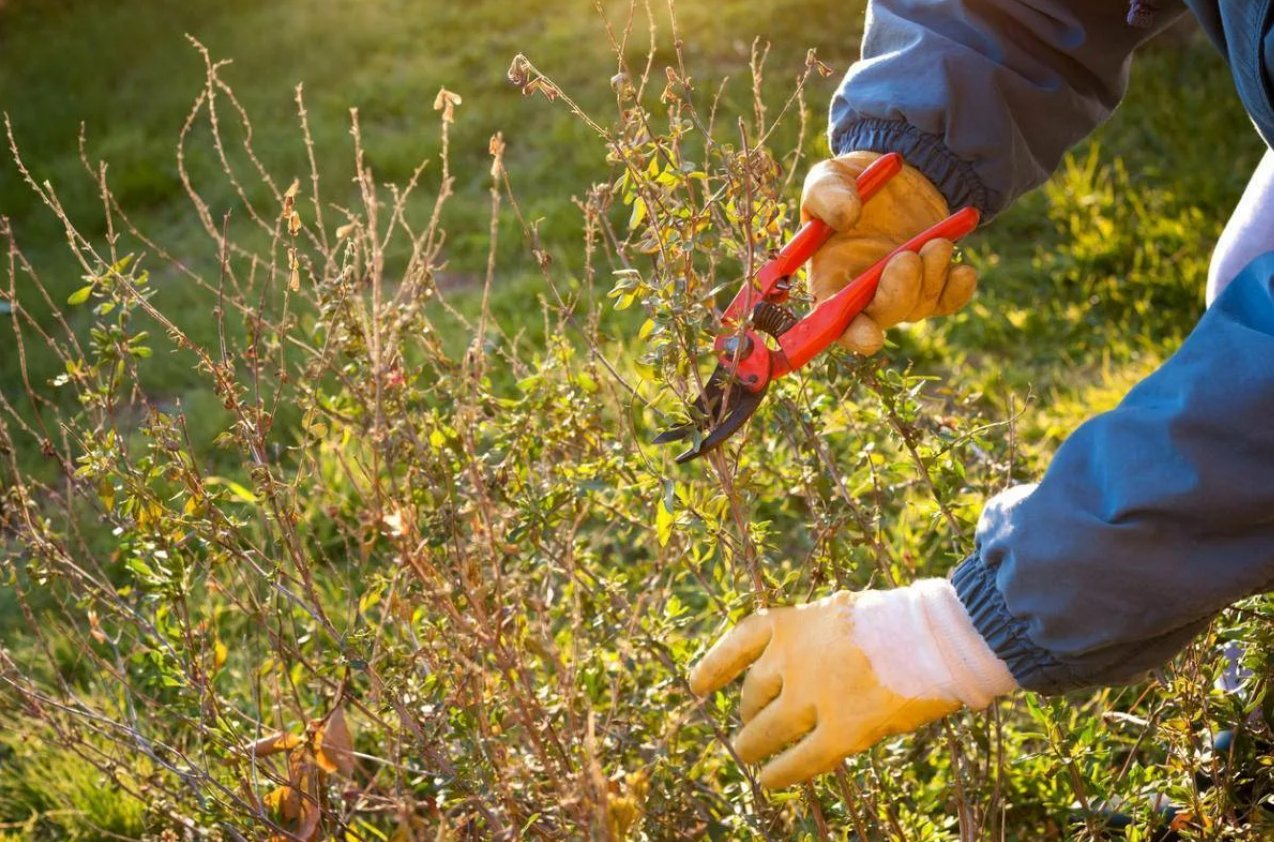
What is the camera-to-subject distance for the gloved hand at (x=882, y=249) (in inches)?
78.5

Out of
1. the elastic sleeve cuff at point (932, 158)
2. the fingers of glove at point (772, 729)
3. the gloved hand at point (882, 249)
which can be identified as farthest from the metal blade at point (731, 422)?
the elastic sleeve cuff at point (932, 158)

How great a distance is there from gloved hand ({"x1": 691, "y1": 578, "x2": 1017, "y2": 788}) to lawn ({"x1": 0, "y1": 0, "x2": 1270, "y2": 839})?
0.18 meters

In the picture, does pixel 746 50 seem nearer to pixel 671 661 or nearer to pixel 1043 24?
pixel 1043 24

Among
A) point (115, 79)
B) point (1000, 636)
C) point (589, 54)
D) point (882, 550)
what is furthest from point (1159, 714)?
point (115, 79)

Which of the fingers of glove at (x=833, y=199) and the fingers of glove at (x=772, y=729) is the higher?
the fingers of glove at (x=833, y=199)

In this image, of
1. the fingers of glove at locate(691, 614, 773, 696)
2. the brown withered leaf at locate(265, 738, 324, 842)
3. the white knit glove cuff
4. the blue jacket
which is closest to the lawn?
the brown withered leaf at locate(265, 738, 324, 842)

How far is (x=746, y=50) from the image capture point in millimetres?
6387

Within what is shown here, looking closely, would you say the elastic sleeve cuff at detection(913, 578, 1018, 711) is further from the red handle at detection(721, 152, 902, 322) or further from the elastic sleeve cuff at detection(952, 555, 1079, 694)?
the red handle at detection(721, 152, 902, 322)

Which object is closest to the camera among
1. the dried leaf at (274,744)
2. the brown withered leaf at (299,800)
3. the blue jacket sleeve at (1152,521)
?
the blue jacket sleeve at (1152,521)

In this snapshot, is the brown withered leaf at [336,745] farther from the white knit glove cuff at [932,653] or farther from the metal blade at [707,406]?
the white knit glove cuff at [932,653]

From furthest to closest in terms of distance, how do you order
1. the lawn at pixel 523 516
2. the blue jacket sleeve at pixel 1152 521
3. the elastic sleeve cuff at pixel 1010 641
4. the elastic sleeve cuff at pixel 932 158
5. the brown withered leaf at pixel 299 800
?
the elastic sleeve cuff at pixel 932 158
the brown withered leaf at pixel 299 800
the lawn at pixel 523 516
the elastic sleeve cuff at pixel 1010 641
the blue jacket sleeve at pixel 1152 521

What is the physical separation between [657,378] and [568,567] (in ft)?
1.34

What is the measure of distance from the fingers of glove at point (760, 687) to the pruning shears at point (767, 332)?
297 millimetres

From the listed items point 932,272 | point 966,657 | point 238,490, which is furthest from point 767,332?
point 238,490
